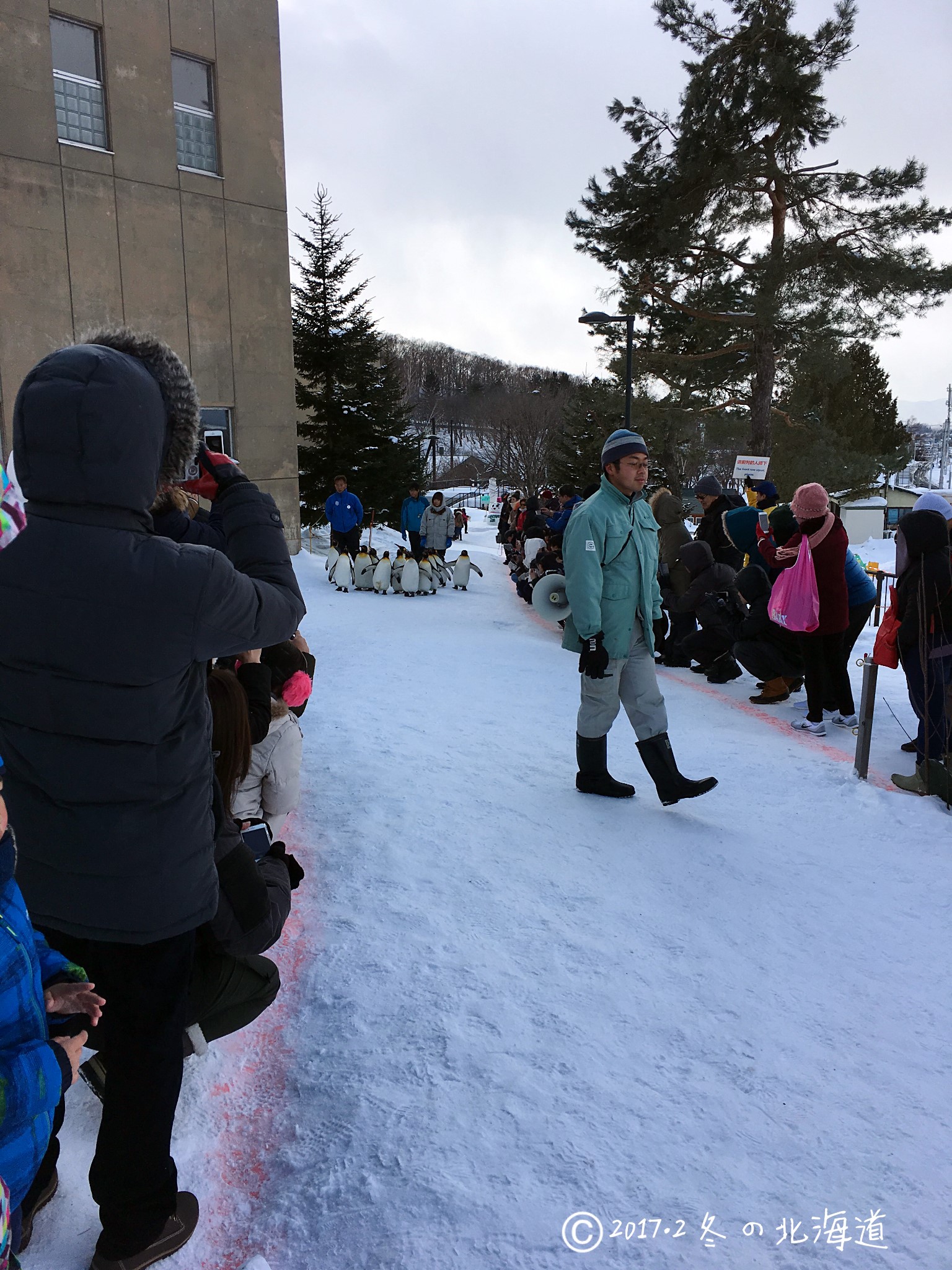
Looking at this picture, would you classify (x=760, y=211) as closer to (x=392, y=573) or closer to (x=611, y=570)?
(x=392, y=573)

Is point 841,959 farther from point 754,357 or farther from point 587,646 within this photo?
point 754,357

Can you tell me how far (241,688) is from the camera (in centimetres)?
243

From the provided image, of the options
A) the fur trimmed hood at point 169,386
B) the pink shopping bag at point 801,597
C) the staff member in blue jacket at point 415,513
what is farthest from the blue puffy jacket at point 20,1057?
the staff member in blue jacket at point 415,513

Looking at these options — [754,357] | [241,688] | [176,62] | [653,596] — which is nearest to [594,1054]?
[241,688]

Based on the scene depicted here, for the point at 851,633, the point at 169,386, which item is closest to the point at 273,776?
the point at 169,386

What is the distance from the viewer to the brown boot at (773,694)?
6.61 meters

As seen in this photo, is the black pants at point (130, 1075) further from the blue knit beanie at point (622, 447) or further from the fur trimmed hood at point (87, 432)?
the blue knit beanie at point (622, 447)

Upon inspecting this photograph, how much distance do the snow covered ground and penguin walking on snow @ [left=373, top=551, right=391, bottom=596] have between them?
28.4 feet

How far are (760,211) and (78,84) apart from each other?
44.6ft

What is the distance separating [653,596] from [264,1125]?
287cm

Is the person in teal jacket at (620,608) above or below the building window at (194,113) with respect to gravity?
below

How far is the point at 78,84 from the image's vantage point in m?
12.2

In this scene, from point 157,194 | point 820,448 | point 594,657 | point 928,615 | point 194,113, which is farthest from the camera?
point 820,448

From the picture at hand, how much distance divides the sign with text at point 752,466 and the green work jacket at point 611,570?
10.3m
